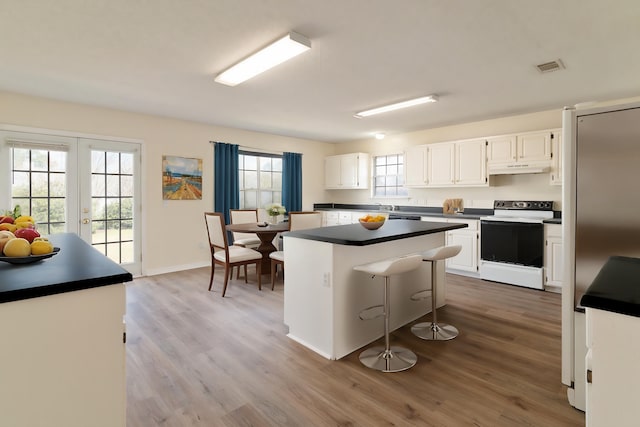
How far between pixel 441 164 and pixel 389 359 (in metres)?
3.99

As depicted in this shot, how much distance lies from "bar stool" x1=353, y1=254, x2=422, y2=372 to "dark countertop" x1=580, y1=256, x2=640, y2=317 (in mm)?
1204

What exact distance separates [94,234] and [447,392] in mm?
4829

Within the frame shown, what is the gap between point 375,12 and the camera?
2.21 m

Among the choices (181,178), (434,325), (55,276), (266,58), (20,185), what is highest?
(266,58)

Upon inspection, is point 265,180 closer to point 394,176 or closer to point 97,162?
point 394,176

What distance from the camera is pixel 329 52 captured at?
2799 mm

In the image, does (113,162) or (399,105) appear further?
(113,162)

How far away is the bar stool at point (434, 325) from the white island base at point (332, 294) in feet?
0.79

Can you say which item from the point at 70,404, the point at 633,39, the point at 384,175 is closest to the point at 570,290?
the point at 633,39

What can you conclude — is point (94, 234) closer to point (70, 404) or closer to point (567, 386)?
point (70, 404)

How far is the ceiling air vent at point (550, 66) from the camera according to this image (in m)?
2.99

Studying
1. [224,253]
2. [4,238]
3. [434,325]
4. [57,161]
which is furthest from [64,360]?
[57,161]

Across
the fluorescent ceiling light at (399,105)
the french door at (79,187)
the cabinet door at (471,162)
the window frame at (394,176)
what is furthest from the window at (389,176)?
the french door at (79,187)

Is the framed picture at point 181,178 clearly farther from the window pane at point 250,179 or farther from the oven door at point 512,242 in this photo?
the oven door at point 512,242
